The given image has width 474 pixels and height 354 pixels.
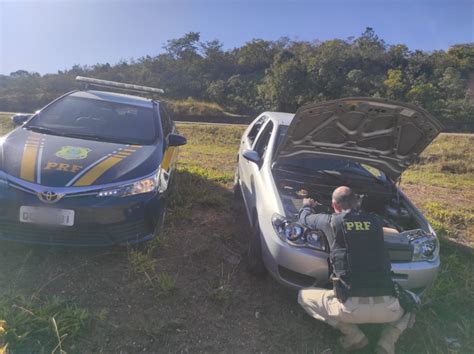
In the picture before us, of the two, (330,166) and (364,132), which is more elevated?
(364,132)

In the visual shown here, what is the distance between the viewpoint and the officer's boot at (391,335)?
242 cm

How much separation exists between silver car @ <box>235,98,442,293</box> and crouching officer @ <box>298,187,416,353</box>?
0.28 m

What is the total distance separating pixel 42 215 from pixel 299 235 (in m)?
1.97

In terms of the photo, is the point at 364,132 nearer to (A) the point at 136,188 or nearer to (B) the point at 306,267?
(B) the point at 306,267

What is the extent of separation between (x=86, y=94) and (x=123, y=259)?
2521 millimetres

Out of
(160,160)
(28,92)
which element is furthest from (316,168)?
(28,92)

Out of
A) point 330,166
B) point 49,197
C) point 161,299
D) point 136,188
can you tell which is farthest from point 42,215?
point 330,166

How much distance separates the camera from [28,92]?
3503cm

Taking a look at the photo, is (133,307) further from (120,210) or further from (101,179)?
(101,179)

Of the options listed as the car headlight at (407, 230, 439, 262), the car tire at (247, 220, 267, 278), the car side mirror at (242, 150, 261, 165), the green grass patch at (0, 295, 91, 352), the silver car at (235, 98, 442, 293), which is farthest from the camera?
the car side mirror at (242, 150, 261, 165)

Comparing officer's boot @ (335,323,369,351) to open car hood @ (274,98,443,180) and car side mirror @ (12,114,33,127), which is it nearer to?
open car hood @ (274,98,443,180)

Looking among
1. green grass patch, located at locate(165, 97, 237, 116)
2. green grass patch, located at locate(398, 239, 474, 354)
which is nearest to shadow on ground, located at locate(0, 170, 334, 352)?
green grass patch, located at locate(398, 239, 474, 354)

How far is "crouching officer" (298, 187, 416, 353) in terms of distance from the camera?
2.34 meters

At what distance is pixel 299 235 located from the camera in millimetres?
2787
